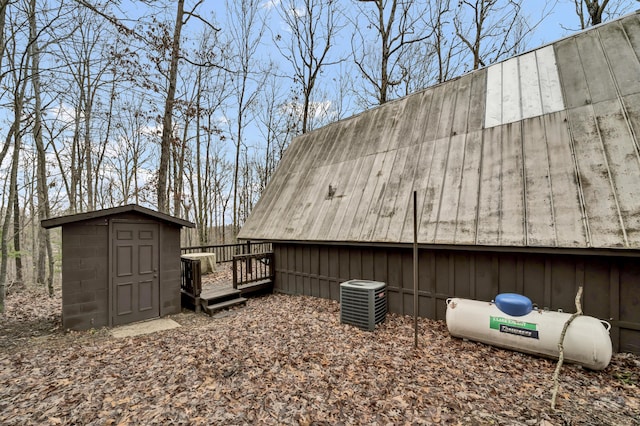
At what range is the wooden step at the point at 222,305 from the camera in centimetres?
668

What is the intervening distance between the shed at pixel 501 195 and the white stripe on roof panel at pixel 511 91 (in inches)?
1.3

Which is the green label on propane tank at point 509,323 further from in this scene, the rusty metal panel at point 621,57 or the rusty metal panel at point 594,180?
the rusty metal panel at point 621,57

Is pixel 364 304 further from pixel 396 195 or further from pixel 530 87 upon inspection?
pixel 530 87

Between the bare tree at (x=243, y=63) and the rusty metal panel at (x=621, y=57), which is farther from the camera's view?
the bare tree at (x=243, y=63)

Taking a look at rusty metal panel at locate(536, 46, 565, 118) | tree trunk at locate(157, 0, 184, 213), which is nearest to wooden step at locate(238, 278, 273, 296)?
tree trunk at locate(157, 0, 184, 213)

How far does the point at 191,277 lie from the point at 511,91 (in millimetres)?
9127

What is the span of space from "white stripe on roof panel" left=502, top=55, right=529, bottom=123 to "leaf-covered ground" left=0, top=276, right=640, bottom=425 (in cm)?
459

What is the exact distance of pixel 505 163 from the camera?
5285 mm

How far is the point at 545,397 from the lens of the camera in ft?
10.5

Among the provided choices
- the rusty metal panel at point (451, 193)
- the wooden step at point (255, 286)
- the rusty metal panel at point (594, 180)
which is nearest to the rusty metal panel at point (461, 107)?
the rusty metal panel at point (451, 193)

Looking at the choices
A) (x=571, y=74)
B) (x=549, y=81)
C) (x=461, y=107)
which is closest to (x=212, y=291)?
(x=461, y=107)

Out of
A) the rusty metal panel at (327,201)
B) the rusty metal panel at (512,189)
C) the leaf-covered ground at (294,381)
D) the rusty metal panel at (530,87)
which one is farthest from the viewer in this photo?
the rusty metal panel at (327,201)

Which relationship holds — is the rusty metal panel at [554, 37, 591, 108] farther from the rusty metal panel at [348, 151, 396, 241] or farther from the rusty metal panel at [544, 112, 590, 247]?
the rusty metal panel at [348, 151, 396, 241]

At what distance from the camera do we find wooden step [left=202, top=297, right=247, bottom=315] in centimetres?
668
